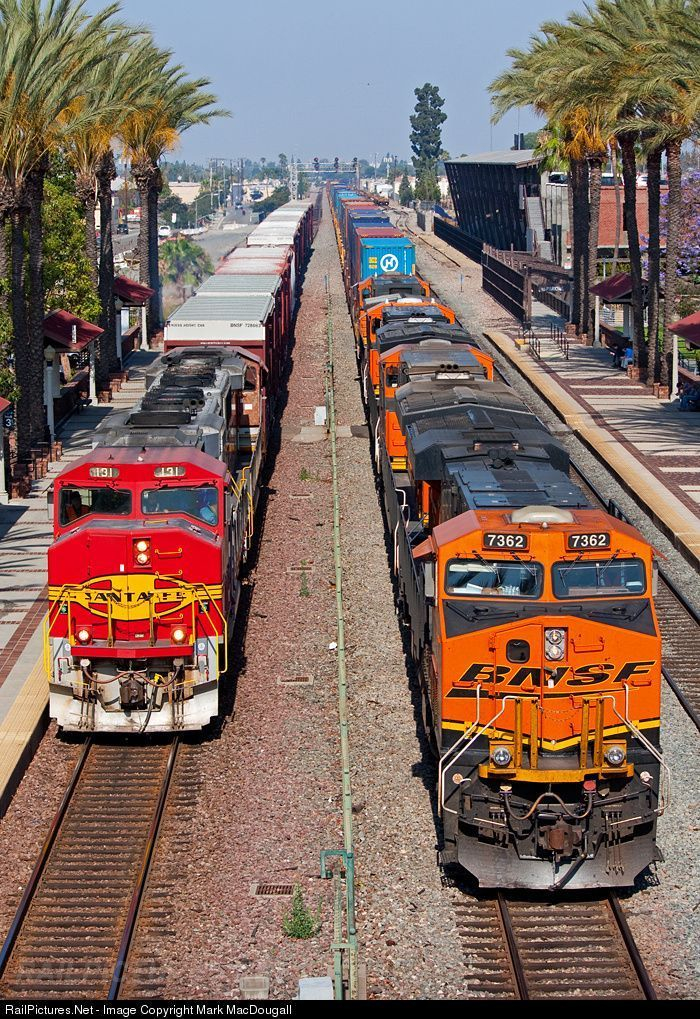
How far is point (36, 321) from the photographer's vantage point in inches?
1385

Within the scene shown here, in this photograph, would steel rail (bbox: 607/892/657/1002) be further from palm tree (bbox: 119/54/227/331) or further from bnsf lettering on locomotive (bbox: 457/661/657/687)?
palm tree (bbox: 119/54/227/331)

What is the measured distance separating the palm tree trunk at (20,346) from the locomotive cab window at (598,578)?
2222 centimetres

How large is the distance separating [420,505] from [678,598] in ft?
22.5

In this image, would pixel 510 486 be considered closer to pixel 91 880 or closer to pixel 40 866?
pixel 91 880

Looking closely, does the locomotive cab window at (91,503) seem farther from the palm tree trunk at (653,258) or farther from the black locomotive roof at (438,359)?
the palm tree trunk at (653,258)

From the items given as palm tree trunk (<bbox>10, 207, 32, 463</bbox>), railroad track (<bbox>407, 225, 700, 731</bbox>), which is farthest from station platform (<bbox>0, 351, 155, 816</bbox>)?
railroad track (<bbox>407, 225, 700, 731</bbox>)

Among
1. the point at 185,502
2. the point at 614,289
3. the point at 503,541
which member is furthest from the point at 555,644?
the point at 614,289

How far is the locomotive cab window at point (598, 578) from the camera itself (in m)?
13.0

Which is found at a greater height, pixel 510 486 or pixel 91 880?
pixel 510 486

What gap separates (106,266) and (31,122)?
53.8 ft

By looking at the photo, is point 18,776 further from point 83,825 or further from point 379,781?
point 379,781

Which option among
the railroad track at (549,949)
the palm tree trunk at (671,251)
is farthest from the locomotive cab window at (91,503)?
the palm tree trunk at (671,251)

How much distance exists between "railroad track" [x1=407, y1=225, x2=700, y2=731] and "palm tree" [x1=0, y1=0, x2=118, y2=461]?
18.2 m

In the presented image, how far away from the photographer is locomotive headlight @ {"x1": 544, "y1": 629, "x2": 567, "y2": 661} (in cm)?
1277
